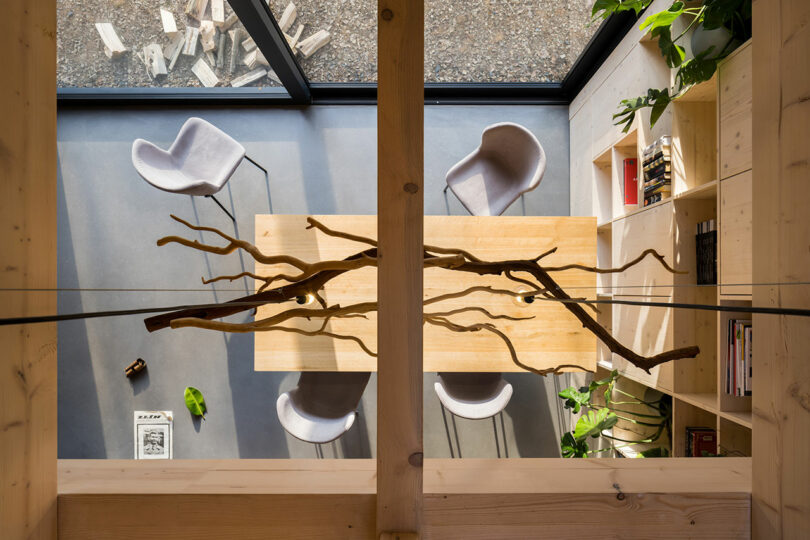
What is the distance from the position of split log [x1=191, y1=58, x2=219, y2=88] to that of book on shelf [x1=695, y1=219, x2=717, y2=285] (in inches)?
152

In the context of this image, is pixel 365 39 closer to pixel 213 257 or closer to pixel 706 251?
pixel 213 257

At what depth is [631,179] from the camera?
109 inches

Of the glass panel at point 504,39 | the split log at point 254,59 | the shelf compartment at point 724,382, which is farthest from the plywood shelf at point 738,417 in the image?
the split log at point 254,59

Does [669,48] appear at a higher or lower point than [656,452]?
higher

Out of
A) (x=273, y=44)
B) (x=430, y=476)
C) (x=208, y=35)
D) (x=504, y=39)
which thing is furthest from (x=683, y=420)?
(x=208, y=35)

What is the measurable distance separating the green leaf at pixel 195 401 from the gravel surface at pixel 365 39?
109 inches

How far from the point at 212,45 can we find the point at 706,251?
3.74m

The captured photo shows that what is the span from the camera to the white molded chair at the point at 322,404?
8.04ft

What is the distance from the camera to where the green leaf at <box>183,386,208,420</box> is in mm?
3598

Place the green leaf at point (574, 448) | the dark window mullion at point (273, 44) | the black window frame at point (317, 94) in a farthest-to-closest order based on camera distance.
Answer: the black window frame at point (317, 94) < the green leaf at point (574, 448) < the dark window mullion at point (273, 44)

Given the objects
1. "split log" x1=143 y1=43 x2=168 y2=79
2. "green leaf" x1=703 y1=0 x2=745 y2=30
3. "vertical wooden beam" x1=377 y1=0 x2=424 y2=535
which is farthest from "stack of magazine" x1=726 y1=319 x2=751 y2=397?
"split log" x1=143 y1=43 x2=168 y2=79

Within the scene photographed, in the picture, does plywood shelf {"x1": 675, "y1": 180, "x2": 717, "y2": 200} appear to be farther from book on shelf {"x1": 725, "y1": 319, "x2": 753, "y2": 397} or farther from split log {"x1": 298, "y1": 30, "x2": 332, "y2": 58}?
split log {"x1": 298, "y1": 30, "x2": 332, "y2": 58}

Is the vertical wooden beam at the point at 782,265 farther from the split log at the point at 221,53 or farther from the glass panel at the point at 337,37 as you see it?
the split log at the point at 221,53

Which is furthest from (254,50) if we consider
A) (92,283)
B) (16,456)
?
(16,456)
